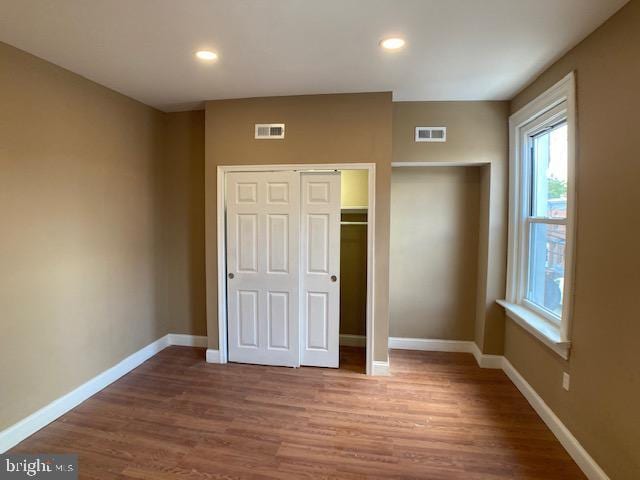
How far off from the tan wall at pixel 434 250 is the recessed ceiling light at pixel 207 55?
2168 millimetres

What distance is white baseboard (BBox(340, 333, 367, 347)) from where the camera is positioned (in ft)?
13.2

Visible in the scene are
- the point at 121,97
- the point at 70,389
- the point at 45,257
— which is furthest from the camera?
the point at 121,97

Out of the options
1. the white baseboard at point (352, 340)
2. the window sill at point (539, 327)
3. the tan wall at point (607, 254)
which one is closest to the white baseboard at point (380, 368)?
the white baseboard at point (352, 340)

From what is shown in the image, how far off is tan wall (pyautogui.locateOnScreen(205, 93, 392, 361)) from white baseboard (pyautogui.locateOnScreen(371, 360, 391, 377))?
2.2 inches

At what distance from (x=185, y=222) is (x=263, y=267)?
3.80ft

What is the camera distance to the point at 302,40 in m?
2.19

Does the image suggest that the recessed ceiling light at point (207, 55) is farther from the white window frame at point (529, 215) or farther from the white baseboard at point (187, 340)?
the white baseboard at point (187, 340)

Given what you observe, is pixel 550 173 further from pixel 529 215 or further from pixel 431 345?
pixel 431 345

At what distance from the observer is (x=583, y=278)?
85.1 inches

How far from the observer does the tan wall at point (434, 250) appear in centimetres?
372

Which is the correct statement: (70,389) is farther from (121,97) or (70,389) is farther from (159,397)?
(121,97)

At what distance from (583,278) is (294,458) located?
214 centimetres

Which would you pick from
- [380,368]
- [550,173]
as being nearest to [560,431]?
[380,368]

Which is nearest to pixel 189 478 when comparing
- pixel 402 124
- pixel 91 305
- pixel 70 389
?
pixel 70 389
